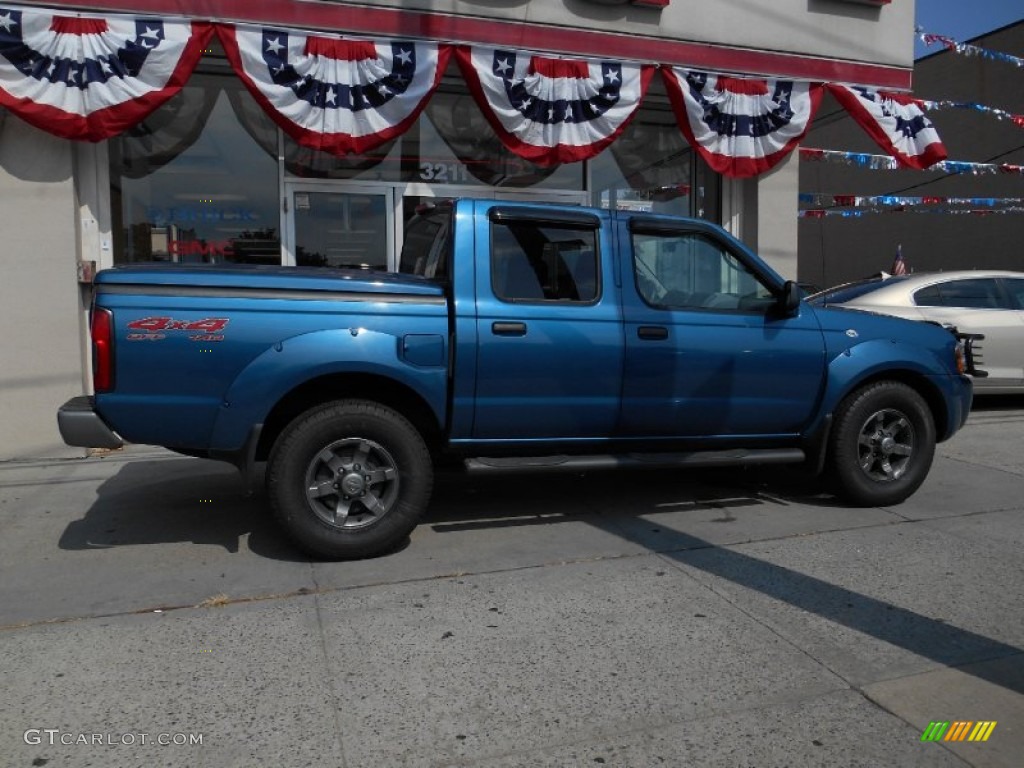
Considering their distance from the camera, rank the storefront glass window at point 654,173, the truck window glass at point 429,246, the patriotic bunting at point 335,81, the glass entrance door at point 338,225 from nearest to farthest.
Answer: the truck window glass at point 429,246
the patriotic bunting at point 335,81
the glass entrance door at point 338,225
the storefront glass window at point 654,173

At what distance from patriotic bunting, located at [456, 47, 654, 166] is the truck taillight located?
16.9 feet

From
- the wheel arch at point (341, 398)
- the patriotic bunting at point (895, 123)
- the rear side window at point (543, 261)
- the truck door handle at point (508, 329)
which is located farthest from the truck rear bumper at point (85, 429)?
the patriotic bunting at point (895, 123)

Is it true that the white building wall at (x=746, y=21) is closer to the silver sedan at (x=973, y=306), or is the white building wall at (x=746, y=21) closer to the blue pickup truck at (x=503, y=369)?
the silver sedan at (x=973, y=306)

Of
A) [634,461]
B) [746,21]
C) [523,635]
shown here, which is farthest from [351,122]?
[523,635]

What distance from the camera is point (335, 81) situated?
7621 mm

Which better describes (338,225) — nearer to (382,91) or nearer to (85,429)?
(382,91)

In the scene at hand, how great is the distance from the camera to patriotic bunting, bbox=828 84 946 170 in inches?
379

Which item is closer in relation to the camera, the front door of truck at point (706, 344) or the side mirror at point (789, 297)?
the front door of truck at point (706, 344)

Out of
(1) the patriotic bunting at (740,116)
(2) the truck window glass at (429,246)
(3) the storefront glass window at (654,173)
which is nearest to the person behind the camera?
(2) the truck window glass at (429,246)

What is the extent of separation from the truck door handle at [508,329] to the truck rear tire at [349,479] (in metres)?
0.72

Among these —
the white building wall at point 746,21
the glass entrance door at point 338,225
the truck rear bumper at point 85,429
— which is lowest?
the truck rear bumper at point 85,429

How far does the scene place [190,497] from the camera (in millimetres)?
5809

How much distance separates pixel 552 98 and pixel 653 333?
4.39 meters

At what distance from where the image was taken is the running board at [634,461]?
4.67 metres
